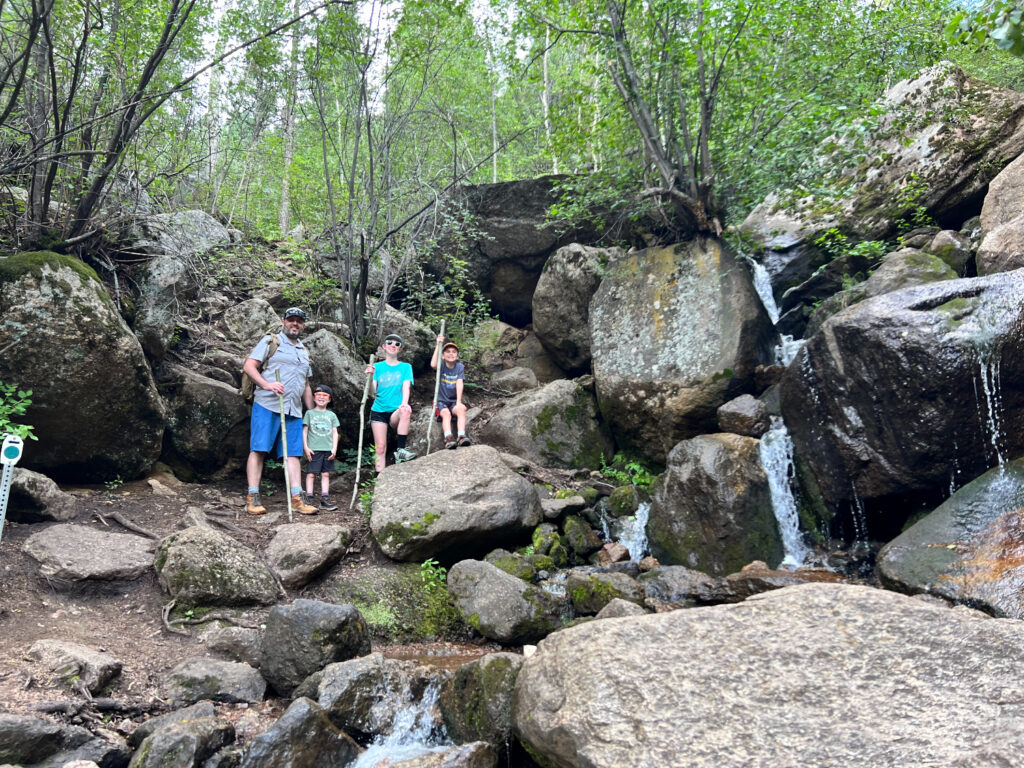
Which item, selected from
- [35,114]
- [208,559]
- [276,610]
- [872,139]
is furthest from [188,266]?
[872,139]

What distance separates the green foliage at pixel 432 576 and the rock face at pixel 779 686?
123 inches

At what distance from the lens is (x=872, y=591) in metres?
3.55

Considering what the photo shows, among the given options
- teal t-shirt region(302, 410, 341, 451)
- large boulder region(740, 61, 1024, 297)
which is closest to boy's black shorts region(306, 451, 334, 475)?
teal t-shirt region(302, 410, 341, 451)

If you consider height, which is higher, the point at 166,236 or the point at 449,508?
the point at 166,236

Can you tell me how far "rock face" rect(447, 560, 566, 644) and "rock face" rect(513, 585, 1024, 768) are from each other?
7.14ft

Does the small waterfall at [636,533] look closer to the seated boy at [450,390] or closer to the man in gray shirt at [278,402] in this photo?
the seated boy at [450,390]

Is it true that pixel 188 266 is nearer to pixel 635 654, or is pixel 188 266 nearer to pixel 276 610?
pixel 276 610

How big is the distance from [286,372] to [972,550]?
7704 mm

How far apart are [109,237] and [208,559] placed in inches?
212

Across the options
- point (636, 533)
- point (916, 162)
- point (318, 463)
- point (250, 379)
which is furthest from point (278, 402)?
point (916, 162)

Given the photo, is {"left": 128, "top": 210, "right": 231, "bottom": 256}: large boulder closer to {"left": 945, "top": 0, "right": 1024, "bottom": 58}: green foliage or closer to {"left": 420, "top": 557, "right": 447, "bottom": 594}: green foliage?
{"left": 420, "top": 557, "right": 447, "bottom": 594}: green foliage

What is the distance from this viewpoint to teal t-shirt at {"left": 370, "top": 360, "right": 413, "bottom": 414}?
9.02 m

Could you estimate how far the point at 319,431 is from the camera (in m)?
8.22

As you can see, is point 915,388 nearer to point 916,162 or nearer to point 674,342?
point 674,342
